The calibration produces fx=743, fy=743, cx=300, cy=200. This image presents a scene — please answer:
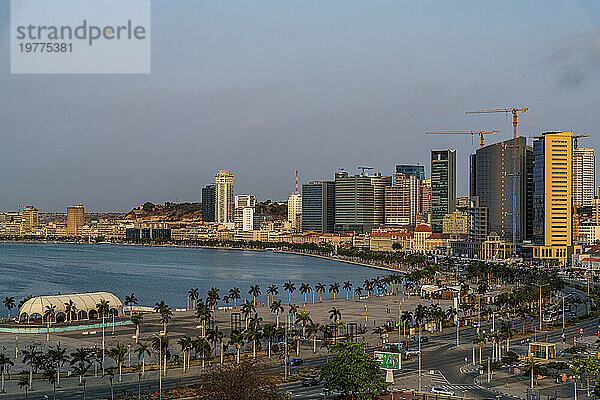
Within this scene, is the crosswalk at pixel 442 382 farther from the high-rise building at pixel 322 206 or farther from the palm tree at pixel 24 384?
the high-rise building at pixel 322 206

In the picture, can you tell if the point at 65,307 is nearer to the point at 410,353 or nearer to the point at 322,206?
the point at 410,353

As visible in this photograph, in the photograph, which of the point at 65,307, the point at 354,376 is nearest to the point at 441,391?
the point at 354,376

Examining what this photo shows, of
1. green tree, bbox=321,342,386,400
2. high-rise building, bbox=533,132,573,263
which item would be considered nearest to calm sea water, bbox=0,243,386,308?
high-rise building, bbox=533,132,573,263

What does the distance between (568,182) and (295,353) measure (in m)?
85.0

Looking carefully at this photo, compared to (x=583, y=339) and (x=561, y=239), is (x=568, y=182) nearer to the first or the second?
(x=561, y=239)

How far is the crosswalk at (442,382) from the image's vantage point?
3079 cm

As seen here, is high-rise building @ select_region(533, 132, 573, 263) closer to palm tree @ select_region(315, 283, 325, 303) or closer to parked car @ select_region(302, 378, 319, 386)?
palm tree @ select_region(315, 283, 325, 303)

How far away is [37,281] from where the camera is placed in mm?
85125

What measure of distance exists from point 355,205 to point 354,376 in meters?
161

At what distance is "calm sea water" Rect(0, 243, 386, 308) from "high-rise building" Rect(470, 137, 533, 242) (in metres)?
31.0

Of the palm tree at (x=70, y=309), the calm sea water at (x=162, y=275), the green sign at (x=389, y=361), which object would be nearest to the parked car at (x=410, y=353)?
the green sign at (x=389, y=361)

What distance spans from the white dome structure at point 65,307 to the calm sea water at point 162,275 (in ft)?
33.9

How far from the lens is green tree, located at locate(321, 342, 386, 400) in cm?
2641

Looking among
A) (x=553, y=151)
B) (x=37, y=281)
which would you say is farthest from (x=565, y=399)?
(x=553, y=151)
